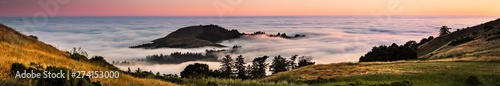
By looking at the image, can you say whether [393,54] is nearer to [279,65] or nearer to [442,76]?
[442,76]

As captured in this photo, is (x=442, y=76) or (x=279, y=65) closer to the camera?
(x=442, y=76)

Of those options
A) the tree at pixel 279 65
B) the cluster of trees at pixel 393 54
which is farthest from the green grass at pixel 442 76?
the tree at pixel 279 65

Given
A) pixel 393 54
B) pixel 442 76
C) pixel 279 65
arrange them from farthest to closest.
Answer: pixel 279 65 < pixel 393 54 < pixel 442 76

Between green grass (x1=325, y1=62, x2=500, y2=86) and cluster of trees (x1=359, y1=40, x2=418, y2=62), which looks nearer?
green grass (x1=325, y1=62, x2=500, y2=86)

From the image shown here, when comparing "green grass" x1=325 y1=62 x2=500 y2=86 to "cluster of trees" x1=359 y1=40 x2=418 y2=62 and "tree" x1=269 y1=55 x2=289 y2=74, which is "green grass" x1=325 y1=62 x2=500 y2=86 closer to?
"cluster of trees" x1=359 y1=40 x2=418 y2=62

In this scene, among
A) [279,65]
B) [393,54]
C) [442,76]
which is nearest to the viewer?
[442,76]

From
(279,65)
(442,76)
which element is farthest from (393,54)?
(279,65)

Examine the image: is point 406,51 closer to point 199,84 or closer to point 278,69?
point 278,69

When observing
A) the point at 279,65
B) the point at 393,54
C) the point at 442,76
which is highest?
the point at 393,54

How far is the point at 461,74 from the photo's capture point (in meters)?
35.4

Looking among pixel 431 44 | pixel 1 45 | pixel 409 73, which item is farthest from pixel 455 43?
pixel 1 45

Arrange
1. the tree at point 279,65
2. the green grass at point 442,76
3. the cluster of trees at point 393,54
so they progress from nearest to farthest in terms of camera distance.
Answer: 1. the green grass at point 442,76
2. the cluster of trees at point 393,54
3. the tree at point 279,65

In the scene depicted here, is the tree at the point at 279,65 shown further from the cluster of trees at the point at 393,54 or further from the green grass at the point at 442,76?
the green grass at the point at 442,76

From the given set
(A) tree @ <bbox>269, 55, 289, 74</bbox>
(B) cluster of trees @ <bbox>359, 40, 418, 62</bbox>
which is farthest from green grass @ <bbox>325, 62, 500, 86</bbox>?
(A) tree @ <bbox>269, 55, 289, 74</bbox>
